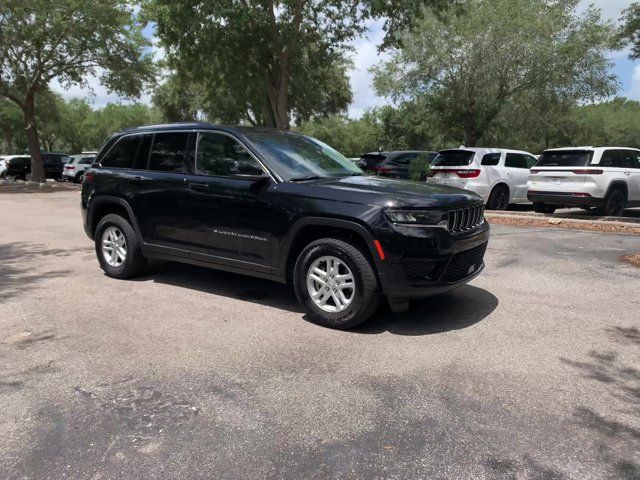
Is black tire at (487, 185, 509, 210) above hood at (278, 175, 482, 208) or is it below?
below

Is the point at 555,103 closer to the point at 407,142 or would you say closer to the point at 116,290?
the point at 116,290

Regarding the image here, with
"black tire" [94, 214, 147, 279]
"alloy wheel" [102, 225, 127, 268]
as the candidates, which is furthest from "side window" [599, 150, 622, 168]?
"alloy wheel" [102, 225, 127, 268]

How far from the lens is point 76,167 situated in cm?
2769

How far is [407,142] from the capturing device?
5188 cm

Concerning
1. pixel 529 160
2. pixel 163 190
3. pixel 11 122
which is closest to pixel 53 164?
pixel 11 122

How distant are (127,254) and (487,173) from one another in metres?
9.33

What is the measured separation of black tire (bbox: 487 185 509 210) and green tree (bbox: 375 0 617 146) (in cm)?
829

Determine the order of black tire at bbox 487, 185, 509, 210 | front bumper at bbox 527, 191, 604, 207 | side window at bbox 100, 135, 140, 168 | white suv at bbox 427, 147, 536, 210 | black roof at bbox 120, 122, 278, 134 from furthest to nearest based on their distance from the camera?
black tire at bbox 487, 185, 509, 210 → white suv at bbox 427, 147, 536, 210 → front bumper at bbox 527, 191, 604, 207 → side window at bbox 100, 135, 140, 168 → black roof at bbox 120, 122, 278, 134

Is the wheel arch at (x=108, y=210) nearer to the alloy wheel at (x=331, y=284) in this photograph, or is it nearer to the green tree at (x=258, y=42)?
the alloy wheel at (x=331, y=284)

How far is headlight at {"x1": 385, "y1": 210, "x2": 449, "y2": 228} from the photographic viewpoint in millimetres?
4297

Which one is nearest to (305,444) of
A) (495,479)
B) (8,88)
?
(495,479)

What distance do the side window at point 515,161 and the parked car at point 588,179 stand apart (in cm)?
140

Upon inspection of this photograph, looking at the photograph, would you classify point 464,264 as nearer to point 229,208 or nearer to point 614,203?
point 229,208

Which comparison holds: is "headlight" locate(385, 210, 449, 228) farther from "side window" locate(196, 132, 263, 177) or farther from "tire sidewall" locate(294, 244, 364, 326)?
"side window" locate(196, 132, 263, 177)
